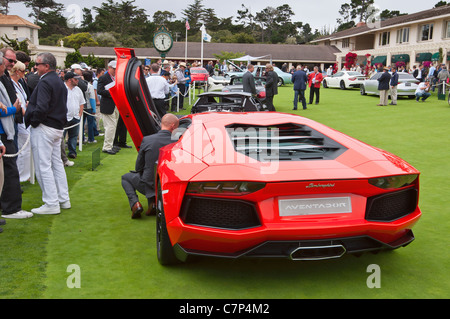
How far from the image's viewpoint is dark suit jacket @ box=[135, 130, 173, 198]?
548 cm

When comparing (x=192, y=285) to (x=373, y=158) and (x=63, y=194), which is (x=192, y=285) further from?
(x=63, y=194)

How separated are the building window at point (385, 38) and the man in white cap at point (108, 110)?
4828 cm

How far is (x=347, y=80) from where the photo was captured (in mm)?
31391

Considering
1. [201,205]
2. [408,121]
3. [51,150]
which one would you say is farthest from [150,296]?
[408,121]

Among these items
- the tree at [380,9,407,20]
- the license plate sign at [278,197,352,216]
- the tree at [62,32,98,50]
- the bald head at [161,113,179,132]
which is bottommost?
the license plate sign at [278,197,352,216]

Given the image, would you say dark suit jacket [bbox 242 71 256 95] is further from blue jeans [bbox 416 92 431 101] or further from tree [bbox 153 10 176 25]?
tree [bbox 153 10 176 25]

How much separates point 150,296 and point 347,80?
98.0 ft

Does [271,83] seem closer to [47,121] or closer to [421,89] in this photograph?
[421,89]

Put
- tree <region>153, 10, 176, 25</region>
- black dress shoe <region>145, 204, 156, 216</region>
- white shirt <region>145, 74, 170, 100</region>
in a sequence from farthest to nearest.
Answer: tree <region>153, 10, 176, 25</region> < white shirt <region>145, 74, 170, 100</region> < black dress shoe <region>145, 204, 156, 216</region>

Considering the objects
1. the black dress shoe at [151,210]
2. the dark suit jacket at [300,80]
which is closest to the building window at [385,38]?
the dark suit jacket at [300,80]

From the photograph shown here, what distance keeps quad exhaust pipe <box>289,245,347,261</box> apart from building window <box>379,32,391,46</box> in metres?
53.6

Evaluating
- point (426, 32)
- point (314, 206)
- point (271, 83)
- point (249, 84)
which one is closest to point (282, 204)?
point (314, 206)

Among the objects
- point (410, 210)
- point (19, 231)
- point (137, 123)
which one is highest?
point (137, 123)

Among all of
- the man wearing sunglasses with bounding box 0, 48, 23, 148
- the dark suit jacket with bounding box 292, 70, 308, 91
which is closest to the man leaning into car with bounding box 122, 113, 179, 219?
the man wearing sunglasses with bounding box 0, 48, 23, 148
